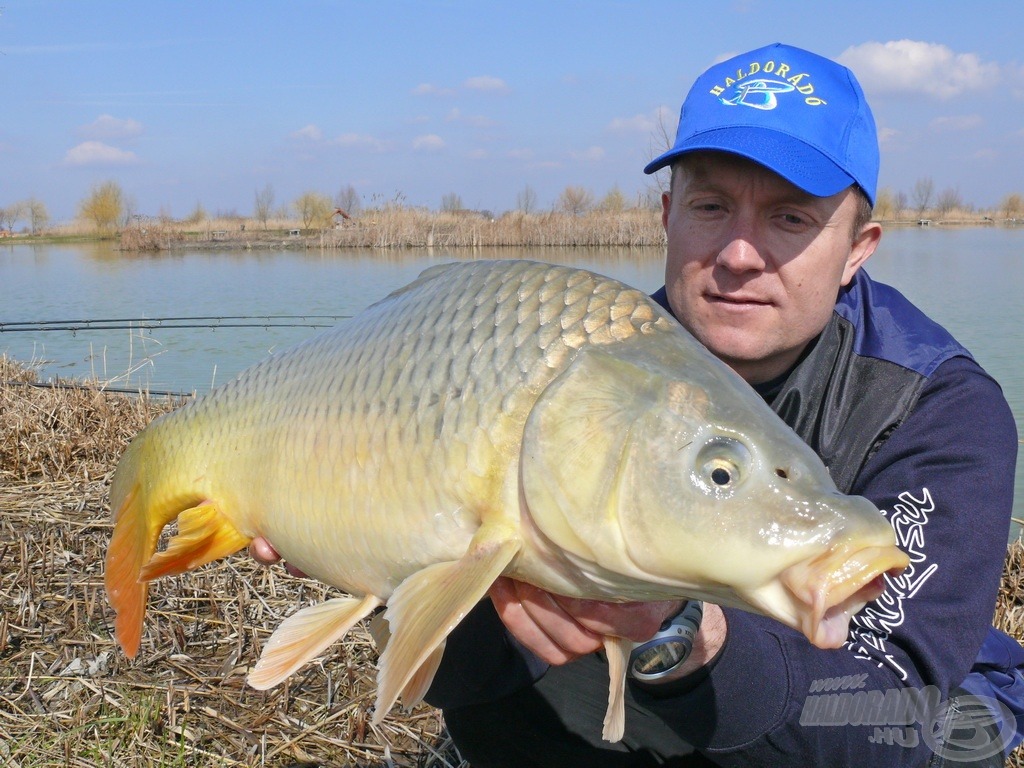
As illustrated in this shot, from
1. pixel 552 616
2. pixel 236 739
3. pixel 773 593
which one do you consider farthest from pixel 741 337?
pixel 236 739

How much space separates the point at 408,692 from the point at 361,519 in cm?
25

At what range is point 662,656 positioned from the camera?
48.8 inches

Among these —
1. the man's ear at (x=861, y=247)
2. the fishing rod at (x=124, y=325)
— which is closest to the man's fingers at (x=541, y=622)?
the man's ear at (x=861, y=247)

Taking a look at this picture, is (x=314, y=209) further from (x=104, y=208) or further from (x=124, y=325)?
(x=124, y=325)

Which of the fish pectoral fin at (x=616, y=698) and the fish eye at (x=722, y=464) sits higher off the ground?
the fish eye at (x=722, y=464)

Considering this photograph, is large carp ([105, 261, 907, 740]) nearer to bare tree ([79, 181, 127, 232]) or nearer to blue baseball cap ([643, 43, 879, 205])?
blue baseball cap ([643, 43, 879, 205])

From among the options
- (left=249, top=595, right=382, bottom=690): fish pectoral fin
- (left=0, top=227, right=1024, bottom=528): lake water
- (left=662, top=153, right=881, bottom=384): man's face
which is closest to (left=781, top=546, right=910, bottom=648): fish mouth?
(left=249, top=595, right=382, bottom=690): fish pectoral fin

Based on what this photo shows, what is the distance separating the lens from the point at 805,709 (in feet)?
4.24

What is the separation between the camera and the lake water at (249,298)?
735 cm

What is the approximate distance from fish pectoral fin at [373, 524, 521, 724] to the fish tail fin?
0.60 m

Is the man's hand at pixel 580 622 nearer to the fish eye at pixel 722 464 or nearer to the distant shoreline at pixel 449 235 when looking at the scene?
the fish eye at pixel 722 464

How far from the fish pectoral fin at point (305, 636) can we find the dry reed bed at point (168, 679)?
0.73 meters

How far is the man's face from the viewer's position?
1766 millimetres

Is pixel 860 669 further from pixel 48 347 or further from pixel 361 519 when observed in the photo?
pixel 48 347
